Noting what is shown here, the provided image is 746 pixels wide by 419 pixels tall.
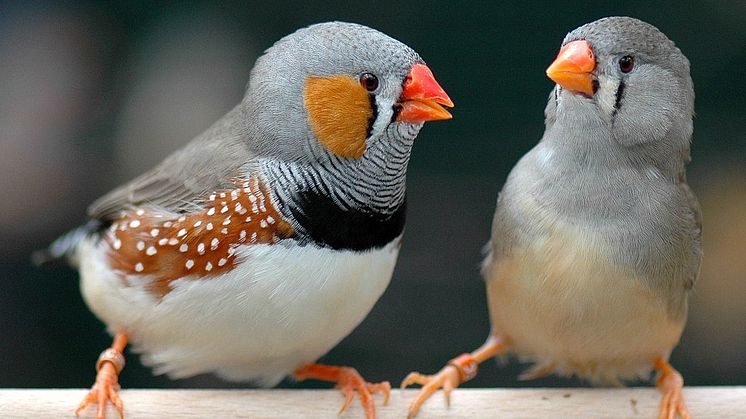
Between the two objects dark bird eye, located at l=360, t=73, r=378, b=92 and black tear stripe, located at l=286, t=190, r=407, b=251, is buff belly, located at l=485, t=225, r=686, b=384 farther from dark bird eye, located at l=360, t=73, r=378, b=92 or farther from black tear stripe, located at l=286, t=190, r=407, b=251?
dark bird eye, located at l=360, t=73, r=378, b=92

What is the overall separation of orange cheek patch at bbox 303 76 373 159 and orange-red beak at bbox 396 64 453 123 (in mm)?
89

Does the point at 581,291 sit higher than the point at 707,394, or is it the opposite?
the point at 581,291

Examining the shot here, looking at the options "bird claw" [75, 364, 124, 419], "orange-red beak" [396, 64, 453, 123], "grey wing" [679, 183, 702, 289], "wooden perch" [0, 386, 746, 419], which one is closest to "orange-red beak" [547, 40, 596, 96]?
"orange-red beak" [396, 64, 453, 123]

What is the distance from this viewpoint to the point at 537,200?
2.46 meters

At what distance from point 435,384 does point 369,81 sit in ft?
2.82

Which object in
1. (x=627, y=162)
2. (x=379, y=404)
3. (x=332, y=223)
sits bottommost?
(x=379, y=404)

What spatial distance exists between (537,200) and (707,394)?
71cm

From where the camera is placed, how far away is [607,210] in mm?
2393

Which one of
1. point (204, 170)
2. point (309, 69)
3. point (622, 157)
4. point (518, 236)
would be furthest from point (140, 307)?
point (622, 157)

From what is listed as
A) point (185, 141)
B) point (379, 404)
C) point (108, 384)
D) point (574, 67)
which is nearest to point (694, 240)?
point (574, 67)

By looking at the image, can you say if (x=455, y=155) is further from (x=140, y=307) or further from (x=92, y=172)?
(x=140, y=307)

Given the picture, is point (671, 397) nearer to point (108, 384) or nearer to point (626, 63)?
point (626, 63)

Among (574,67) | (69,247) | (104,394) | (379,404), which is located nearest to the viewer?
(574,67)

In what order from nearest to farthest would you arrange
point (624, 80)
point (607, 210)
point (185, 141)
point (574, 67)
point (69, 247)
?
1. point (574, 67)
2. point (624, 80)
3. point (607, 210)
4. point (69, 247)
5. point (185, 141)
